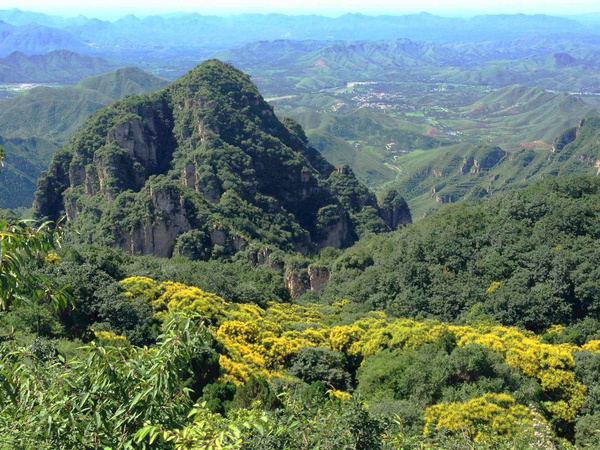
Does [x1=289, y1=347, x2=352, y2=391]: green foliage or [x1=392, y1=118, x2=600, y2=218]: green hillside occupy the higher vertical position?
[x1=289, y1=347, x2=352, y2=391]: green foliage

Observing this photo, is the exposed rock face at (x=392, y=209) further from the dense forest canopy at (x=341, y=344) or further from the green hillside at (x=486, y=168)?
the green hillside at (x=486, y=168)

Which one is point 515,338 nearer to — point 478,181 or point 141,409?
point 141,409

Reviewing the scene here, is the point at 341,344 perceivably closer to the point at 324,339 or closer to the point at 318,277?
the point at 324,339

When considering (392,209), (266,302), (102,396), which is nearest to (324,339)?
(266,302)

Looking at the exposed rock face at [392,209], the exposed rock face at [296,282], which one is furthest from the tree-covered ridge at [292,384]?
the exposed rock face at [392,209]

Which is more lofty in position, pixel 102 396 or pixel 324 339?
pixel 102 396

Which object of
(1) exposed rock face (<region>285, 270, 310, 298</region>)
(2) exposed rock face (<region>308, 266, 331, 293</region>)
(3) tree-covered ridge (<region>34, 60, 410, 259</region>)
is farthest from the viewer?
(3) tree-covered ridge (<region>34, 60, 410, 259</region>)

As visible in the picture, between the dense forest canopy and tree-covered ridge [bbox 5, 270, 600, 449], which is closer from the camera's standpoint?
tree-covered ridge [bbox 5, 270, 600, 449]

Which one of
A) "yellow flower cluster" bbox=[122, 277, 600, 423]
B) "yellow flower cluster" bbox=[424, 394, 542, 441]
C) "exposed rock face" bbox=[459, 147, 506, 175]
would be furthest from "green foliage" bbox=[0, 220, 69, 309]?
"exposed rock face" bbox=[459, 147, 506, 175]

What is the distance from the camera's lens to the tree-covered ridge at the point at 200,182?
62.4 meters

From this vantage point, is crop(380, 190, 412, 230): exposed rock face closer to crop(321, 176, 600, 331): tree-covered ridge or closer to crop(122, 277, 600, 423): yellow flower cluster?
crop(321, 176, 600, 331): tree-covered ridge

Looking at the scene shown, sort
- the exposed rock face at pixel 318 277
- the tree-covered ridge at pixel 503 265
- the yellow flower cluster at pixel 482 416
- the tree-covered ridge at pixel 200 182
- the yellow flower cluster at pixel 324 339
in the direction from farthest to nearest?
the tree-covered ridge at pixel 200 182 < the exposed rock face at pixel 318 277 < the tree-covered ridge at pixel 503 265 < the yellow flower cluster at pixel 324 339 < the yellow flower cluster at pixel 482 416

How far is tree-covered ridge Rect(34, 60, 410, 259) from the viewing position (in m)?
62.4

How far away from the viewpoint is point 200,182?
231 ft
